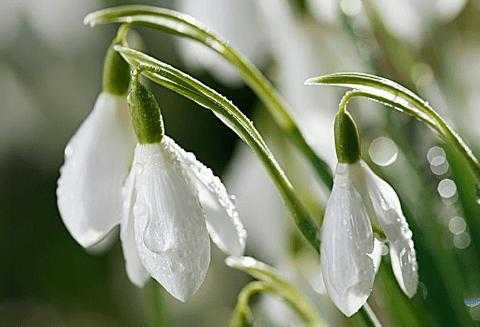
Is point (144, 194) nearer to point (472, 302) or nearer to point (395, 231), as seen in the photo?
point (395, 231)

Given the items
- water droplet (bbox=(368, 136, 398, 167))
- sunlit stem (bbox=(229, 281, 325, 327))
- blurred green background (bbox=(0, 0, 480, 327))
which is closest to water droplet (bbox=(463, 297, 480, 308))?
blurred green background (bbox=(0, 0, 480, 327))

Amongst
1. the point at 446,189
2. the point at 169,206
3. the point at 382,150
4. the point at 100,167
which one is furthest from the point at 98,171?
the point at 382,150

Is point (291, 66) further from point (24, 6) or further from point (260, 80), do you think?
point (24, 6)

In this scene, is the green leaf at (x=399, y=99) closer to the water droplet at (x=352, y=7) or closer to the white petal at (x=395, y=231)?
the white petal at (x=395, y=231)

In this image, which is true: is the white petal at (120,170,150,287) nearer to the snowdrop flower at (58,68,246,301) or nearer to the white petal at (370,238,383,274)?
the snowdrop flower at (58,68,246,301)

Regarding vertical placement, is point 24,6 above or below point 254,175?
above

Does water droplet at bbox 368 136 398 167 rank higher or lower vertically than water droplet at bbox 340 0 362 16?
lower

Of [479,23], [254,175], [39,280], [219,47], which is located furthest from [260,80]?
[39,280]
